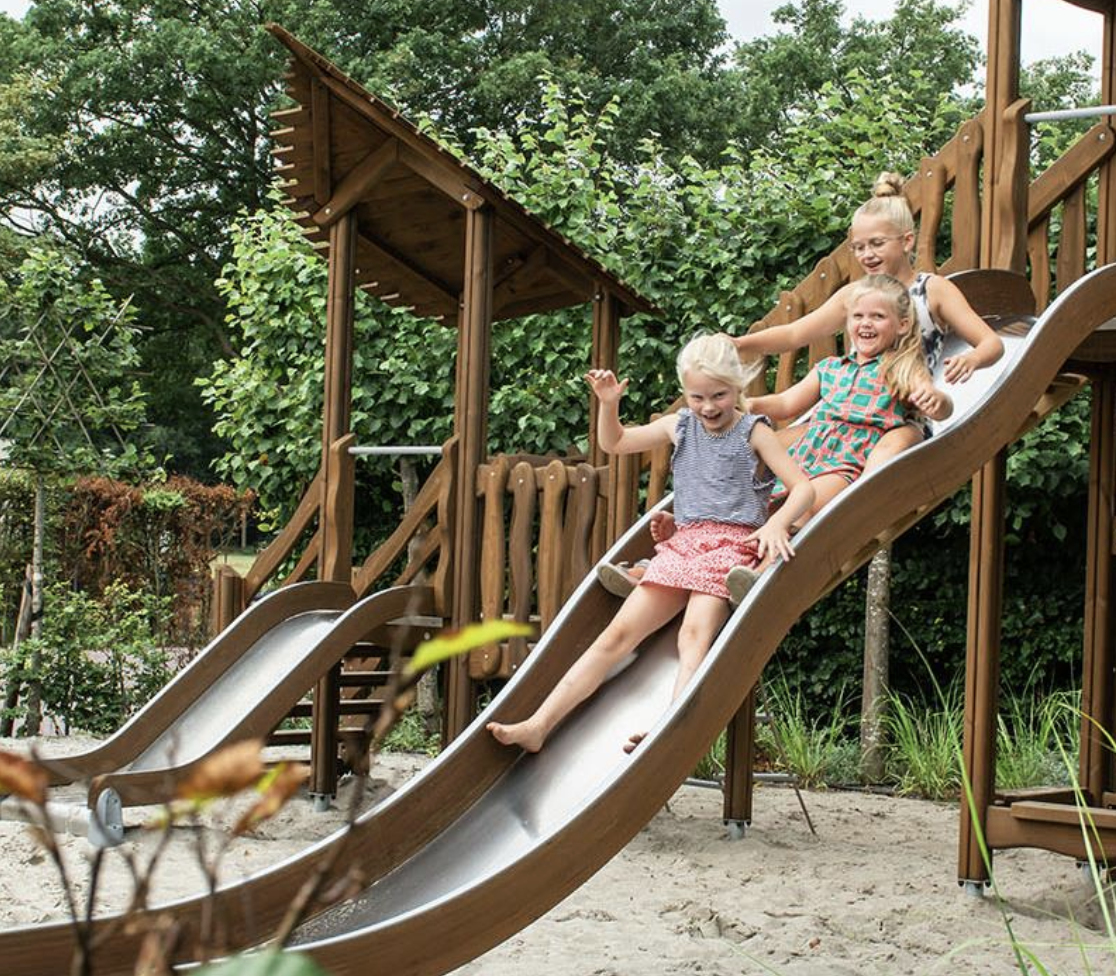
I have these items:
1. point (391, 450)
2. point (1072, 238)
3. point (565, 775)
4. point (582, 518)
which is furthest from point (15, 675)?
point (1072, 238)

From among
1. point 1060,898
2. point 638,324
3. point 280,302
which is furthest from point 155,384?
point 1060,898

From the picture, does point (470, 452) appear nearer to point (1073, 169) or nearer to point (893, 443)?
point (893, 443)

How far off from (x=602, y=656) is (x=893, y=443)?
3.59 feet

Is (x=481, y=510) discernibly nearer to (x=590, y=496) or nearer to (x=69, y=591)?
(x=590, y=496)

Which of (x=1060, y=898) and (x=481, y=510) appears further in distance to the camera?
(x=481, y=510)

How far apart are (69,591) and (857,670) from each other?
5.01 metres

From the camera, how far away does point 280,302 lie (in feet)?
34.0

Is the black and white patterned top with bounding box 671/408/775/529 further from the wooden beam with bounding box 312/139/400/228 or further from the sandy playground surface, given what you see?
the wooden beam with bounding box 312/139/400/228

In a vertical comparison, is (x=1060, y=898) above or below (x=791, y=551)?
below

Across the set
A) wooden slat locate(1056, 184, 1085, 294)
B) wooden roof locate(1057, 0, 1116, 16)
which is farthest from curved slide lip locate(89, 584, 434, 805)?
wooden roof locate(1057, 0, 1116, 16)

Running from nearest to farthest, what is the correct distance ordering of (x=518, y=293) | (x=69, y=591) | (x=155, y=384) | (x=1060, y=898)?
(x=1060, y=898), (x=518, y=293), (x=69, y=591), (x=155, y=384)

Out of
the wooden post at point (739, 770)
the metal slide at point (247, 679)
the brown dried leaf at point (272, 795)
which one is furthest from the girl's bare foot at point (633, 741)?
the brown dried leaf at point (272, 795)

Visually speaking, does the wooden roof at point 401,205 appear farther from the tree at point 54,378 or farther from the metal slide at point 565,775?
the tree at point 54,378

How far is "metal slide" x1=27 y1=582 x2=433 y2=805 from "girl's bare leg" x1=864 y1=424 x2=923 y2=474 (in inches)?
85.9
